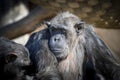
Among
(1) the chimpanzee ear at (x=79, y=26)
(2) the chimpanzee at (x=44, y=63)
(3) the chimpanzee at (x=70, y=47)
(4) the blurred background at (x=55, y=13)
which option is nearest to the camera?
(2) the chimpanzee at (x=44, y=63)

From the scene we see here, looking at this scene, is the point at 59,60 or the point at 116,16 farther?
the point at 116,16

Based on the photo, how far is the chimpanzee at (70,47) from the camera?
328 cm

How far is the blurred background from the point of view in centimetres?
413

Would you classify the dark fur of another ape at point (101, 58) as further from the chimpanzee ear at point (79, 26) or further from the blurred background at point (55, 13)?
the blurred background at point (55, 13)

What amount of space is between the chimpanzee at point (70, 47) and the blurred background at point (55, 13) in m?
0.66

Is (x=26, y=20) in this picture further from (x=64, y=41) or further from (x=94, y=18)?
(x=64, y=41)

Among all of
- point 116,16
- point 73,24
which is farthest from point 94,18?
point 73,24

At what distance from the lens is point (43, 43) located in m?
3.35

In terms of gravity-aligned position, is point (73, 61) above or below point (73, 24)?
below

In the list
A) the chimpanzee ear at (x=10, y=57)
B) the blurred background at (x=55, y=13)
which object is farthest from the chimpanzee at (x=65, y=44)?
the blurred background at (x=55, y=13)

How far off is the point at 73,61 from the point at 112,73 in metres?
0.29

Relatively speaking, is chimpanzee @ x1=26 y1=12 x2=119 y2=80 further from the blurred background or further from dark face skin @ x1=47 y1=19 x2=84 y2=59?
the blurred background

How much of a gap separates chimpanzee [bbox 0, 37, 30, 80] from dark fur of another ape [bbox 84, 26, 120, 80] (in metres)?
0.46

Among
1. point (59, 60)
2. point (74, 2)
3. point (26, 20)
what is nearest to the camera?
point (59, 60)
